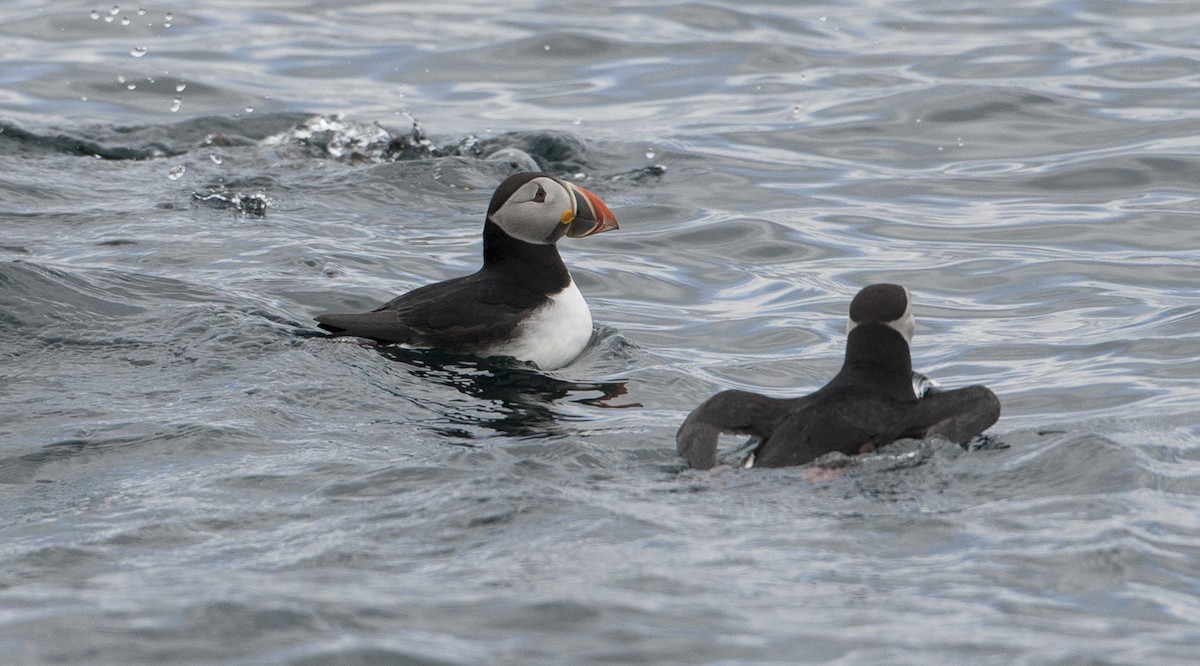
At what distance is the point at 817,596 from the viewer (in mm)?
4828

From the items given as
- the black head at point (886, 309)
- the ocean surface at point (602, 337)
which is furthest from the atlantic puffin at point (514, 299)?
the black head at point (886, 309)

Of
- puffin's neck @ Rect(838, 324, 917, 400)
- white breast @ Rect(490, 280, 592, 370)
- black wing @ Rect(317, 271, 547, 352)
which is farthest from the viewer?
white breast @ Rect(490, 280, 592, 370)

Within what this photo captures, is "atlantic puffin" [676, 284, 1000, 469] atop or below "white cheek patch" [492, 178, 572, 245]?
below

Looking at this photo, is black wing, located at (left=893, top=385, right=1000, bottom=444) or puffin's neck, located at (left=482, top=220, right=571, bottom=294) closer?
black wing, located at (left=893, top=385, right=1000, bottom=444)

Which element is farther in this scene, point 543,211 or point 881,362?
point 543,211

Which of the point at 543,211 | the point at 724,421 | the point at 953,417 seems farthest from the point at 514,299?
the point at 953,417

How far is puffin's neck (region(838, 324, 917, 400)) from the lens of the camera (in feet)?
21.1

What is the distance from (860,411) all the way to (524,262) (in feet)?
9.81

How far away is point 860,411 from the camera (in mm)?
6281

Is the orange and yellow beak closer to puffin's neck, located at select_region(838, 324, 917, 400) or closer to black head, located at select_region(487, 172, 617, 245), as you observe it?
black head, located at select_region(487, 172, 617, 245)

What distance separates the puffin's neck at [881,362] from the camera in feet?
21.1

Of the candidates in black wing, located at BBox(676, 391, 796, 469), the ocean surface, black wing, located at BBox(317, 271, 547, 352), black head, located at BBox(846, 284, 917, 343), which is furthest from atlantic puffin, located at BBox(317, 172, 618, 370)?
black head, located at BBox(846, 284, 917, 343)

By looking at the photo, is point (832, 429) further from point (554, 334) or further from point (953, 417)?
point (554, 334)

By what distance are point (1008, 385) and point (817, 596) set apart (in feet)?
13.2
